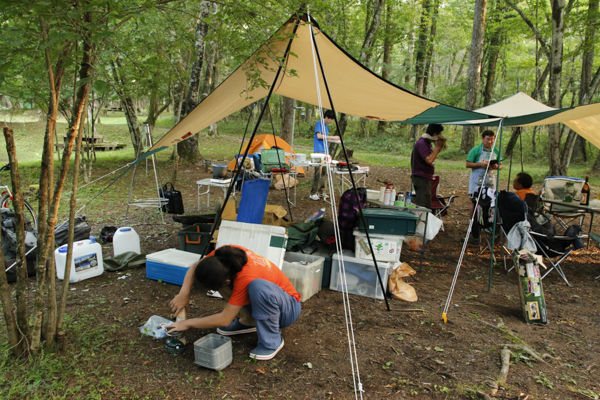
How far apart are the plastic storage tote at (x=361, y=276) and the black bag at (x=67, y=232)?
8.91ft

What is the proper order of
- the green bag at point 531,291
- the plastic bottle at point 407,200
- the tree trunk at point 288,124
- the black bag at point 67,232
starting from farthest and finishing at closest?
1. the tree trunk at point 288,124
2. the plastic bottle at point 407,200
3. the black bag at point 67,232
4. the green bag at point 531,291

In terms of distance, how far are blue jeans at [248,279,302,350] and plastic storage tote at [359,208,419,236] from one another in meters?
1.27

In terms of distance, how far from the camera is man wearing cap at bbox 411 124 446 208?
4832mm

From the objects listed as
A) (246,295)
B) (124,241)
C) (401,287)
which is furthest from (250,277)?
(124,241)

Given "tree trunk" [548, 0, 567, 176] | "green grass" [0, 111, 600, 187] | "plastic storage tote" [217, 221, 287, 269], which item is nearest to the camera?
"plastic storage tote" [217, 221, 287, 269]

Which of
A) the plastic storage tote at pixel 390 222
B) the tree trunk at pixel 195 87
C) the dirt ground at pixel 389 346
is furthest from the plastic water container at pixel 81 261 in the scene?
the tree trunk at pixel 195 87

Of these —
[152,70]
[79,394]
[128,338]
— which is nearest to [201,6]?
[152,70]

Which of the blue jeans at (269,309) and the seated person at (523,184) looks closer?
the blue jeans at (269,309)

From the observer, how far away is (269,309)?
7.74 ft

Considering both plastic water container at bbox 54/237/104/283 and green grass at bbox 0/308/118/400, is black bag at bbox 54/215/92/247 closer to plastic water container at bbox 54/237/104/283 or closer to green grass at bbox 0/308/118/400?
plastic water container at bbox 54/237/104/283

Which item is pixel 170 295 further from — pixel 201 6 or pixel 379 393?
pixel 201 6

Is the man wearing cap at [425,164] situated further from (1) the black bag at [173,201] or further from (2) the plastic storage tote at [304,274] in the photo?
(1) the black bag at [173,201]

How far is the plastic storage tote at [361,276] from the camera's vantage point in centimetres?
344

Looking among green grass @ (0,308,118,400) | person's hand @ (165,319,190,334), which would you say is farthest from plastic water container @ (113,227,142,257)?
person's hand @ (165,319,190,334)
